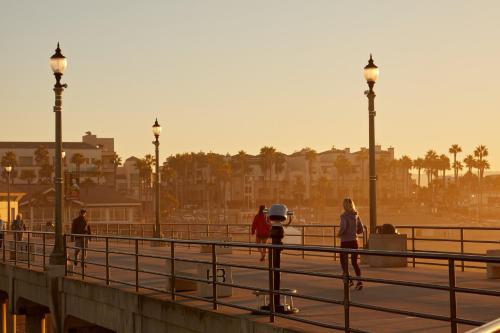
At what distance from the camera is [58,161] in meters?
19.8

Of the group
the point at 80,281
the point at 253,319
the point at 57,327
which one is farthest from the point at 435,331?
the point at 57,327

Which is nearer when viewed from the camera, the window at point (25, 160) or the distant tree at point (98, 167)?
the distant tree at point (98, 167)

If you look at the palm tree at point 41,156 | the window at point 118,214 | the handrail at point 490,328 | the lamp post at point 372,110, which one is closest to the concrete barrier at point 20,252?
the lamp post at point 372,110

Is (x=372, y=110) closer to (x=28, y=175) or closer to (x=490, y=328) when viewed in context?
(x=490, y=328)

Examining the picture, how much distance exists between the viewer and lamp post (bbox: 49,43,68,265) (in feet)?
65.5

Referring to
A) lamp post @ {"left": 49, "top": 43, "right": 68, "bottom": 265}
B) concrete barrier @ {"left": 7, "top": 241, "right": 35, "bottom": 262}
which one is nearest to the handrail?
lamp post @ {"left": 49, "top": 43, "right": 68, "bottom": 265}

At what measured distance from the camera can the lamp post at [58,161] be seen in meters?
20.0

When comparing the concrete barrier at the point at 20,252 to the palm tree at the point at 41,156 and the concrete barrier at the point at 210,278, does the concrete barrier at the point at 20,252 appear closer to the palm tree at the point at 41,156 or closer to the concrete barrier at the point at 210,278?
the concrete barrier at the point at 210,278

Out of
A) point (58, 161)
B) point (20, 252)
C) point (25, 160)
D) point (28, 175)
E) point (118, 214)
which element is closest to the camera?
point (58, 161)

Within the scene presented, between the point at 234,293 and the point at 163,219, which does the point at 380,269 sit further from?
the point at 163,219

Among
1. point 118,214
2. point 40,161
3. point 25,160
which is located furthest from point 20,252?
point 25,160

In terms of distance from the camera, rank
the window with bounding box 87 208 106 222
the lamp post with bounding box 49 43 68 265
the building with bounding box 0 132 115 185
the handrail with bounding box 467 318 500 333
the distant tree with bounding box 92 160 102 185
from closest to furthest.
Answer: the handrail with bounding box 467 318 500 333
the lamp post with bounding box 49 43 68 265
the window with bounding box 87 208 106 222
the building with bounding box 0 132 115 185
the distant tree with bounding box 92 160 102 185

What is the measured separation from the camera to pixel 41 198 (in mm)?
107000

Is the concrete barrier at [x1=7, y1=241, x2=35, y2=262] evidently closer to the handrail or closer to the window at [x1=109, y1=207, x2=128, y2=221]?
the handrail
